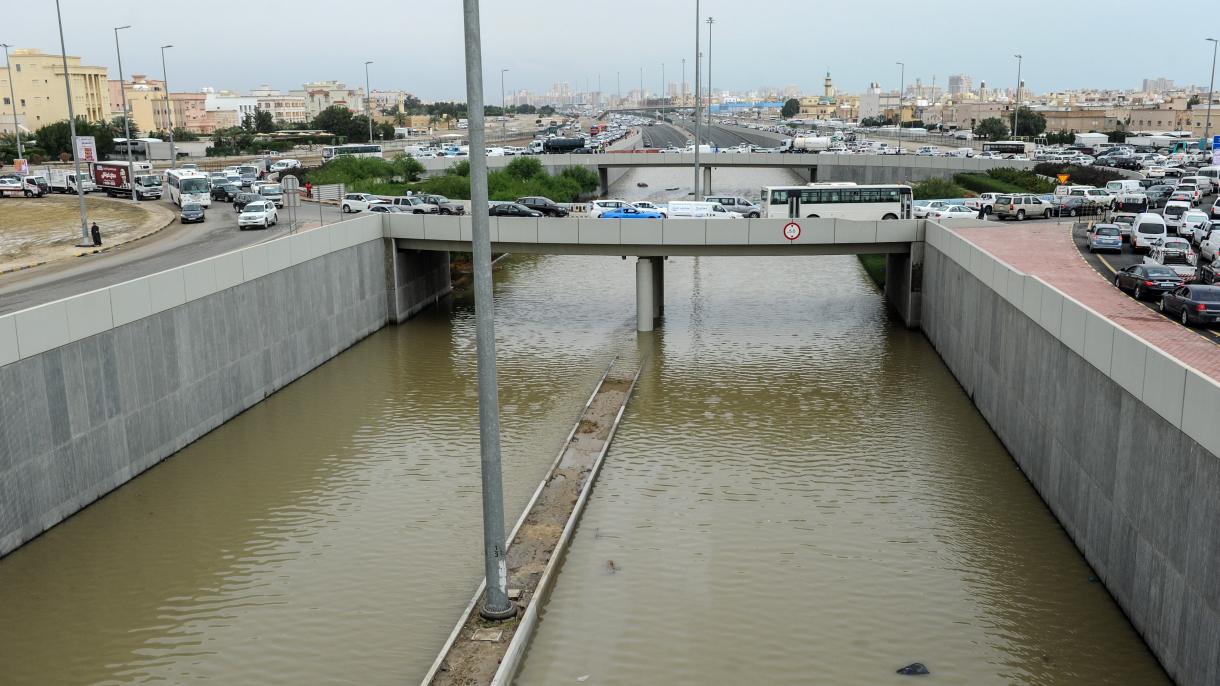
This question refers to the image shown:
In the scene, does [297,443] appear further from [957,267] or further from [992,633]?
[957,267]

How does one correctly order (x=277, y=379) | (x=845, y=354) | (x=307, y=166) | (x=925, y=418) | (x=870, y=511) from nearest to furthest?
(x=870, y=511) → (x=925, y=418) → (x=277, y=379) → (x=845, y=354) → (x=307, y=166)

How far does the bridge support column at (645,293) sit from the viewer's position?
38750 millimetres

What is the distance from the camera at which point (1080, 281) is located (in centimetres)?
3005

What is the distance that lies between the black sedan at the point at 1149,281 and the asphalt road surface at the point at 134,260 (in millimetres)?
28805

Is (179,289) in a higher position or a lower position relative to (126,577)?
higher

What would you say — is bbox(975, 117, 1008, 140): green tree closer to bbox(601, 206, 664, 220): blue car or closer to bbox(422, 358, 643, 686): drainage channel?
bbox(601, 206, 664, 220): blue car

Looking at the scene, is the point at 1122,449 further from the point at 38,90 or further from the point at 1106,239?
the point at 38,90

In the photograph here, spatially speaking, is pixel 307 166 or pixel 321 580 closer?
pixel 321 580

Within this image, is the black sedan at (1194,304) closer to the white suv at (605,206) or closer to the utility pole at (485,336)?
the utility pole at (485,336)

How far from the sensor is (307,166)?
87.1 meters

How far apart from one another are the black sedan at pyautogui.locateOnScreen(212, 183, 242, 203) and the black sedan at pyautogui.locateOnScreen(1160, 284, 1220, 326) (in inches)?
1859

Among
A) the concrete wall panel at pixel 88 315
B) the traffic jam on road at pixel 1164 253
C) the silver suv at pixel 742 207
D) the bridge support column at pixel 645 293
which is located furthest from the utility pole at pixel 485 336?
the silver suv at pixel 742 207

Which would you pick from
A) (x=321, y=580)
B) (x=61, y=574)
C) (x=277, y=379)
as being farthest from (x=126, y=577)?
(x=277, y=379)

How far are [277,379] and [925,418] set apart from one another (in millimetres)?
18692
